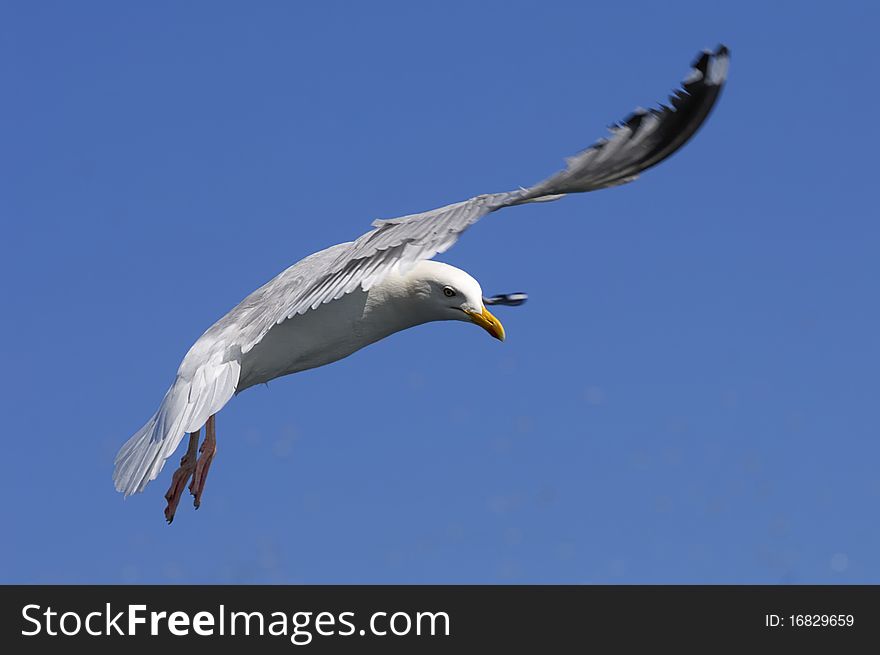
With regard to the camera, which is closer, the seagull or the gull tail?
the seagull

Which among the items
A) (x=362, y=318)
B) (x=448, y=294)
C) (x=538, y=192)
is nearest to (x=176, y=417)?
(x=362, y=318)

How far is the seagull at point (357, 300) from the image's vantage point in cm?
882

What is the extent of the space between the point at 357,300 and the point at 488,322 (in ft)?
2.93

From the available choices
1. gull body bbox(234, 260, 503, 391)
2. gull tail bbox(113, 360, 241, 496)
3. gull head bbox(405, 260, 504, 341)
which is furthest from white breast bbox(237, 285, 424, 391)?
gull tail bbox(113, 360, 241, 496)

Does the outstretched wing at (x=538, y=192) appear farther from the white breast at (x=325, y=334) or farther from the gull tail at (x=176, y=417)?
the white breast at (x=325, y=334)

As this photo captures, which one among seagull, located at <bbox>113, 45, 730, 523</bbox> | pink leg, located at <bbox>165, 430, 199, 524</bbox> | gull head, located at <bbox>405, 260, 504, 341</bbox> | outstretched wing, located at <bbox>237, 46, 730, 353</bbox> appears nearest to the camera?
outstretched wing, located at <bbox>237, 46, 730, 353</bbox>

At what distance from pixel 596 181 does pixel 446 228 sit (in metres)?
1.34

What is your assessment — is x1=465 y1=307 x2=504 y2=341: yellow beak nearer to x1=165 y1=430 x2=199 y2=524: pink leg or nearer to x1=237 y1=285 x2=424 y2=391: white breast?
x1=237 y1=285 x2=424 y2=391: white breast

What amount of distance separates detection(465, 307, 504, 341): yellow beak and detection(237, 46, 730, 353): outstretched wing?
1.10m

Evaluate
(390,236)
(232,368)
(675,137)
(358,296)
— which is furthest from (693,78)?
Answer: (232,368)

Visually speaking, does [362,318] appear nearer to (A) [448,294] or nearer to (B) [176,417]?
(A) [448,294]

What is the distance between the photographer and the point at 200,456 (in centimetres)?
1074

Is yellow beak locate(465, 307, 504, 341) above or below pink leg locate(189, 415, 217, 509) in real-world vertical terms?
above

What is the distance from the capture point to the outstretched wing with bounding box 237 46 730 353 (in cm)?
864
